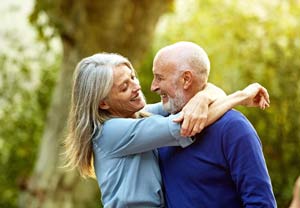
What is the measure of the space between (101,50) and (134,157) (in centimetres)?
583

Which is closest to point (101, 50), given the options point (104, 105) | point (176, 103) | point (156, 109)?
point (156, 109)

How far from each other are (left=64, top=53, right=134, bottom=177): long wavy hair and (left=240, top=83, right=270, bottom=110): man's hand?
48 cm

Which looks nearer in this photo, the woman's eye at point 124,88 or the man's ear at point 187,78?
the man's ear at point 187,78

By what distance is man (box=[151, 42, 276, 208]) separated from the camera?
279 cm

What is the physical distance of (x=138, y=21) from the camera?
29.6 ft

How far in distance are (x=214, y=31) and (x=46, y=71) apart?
2.28m

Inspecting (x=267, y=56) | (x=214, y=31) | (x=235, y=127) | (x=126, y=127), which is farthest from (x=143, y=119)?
(x=214, y=31)

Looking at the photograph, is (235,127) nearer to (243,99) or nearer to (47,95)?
(243,99)

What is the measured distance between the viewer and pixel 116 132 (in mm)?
3057

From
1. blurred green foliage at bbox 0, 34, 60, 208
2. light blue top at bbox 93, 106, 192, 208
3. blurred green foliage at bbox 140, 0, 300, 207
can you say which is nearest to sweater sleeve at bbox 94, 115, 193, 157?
light blue top at bbox 93, 106, 192, 208

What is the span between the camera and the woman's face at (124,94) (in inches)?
122

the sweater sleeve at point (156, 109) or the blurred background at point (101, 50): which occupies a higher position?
the sweater sleeve at point (156, 109)

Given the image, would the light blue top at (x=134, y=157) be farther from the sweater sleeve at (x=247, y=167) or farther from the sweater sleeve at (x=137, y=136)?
the sweater sleeve at (x=247, y=167)

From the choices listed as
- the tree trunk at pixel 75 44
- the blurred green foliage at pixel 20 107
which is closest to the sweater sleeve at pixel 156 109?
the tree trunk at pixel 75 44
